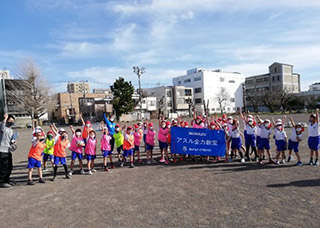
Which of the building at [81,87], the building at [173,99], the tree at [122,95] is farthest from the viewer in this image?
the building at [173,99]

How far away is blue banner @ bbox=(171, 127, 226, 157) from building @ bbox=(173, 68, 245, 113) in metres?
67.4

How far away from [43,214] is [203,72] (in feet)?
257

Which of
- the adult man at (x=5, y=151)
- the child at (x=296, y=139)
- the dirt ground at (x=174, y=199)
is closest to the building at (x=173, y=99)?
the child at (x=296, y=139)

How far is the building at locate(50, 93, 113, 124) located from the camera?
186ft

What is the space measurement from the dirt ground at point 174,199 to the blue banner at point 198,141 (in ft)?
4.29

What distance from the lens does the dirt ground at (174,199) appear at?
15.0 ft

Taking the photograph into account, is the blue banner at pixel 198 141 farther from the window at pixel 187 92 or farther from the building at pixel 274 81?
the building at pixel 274 81

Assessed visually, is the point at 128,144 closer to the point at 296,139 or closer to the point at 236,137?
the point at 236,137

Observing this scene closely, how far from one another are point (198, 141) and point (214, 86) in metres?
75.8

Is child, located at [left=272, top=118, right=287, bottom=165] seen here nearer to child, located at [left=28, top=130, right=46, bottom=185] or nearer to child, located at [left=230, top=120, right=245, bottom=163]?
child, located at [left=230, top=120, right=245, bottom=163]

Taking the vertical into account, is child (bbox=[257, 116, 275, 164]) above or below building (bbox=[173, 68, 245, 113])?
below

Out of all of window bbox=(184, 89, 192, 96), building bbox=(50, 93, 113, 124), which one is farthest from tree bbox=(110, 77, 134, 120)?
window bbox=(184, 89, 192, 96)

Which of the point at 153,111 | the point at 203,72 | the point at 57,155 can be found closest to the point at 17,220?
the point at 57,155

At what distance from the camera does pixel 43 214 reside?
5109mm
